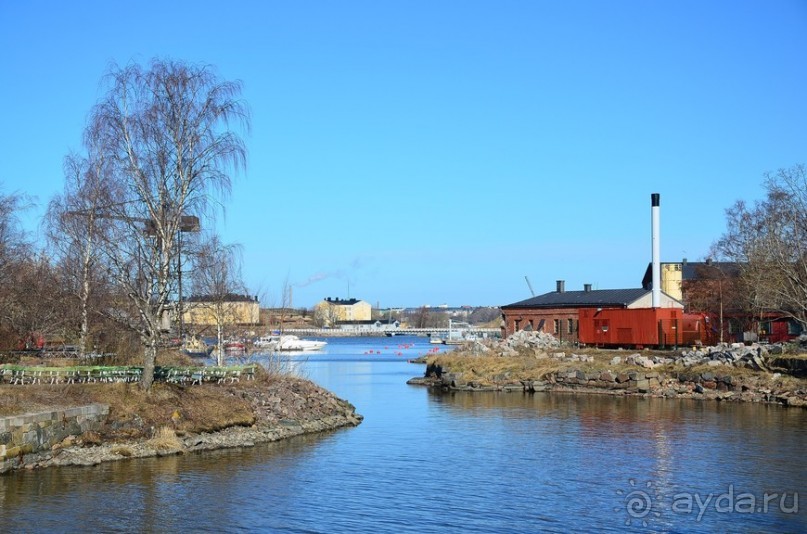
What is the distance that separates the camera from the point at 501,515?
749 inches

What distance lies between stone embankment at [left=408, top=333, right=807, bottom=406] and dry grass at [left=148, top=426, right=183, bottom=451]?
2867 centimetres

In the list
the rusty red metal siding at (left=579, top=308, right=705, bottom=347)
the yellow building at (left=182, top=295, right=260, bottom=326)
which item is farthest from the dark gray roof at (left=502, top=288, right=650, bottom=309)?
the yellow building at (left=182, top=295, right=260, bottom=326)

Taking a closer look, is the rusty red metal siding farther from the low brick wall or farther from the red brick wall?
the low brick wall

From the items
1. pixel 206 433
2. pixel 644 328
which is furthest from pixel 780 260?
pixel 206 433

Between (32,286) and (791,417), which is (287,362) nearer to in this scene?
(32,286)

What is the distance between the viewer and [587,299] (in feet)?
237

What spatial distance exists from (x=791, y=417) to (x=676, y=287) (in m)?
47.9

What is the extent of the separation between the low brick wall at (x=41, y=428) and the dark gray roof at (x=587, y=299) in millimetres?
50392

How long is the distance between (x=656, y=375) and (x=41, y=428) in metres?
33.9

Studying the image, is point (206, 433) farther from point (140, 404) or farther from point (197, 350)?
point (197, 350)

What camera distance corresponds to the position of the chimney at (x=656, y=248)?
64988 millimetres

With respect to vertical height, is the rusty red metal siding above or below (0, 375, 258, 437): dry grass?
above

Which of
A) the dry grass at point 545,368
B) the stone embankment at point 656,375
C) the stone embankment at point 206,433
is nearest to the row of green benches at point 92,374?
the stone embankment at point 206,433

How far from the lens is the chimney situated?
6499cm
